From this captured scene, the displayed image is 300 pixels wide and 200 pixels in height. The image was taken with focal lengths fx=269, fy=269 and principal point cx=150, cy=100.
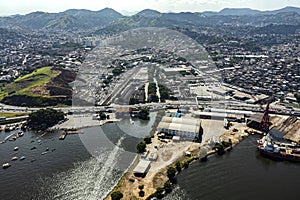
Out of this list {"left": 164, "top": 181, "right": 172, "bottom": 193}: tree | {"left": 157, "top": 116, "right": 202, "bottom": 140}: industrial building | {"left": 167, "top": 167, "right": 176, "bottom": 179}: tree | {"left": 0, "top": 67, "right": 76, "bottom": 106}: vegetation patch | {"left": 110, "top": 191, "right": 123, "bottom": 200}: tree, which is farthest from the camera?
{"left": 0, "top": 67, "right": 76, "bottom": 106}: vegetation patch

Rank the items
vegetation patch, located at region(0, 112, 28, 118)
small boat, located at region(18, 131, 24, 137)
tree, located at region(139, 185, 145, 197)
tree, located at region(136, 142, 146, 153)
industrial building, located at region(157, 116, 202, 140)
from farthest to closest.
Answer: vegetation patch, located at region(0, 112, 28, 118), small boat, located at region(18, 131, 24, 137), industrial building, located at region(157, 116, 202, 140), tree, located at region(136, 142, 146, 153), tree, located at region(139, 185, 145, 197)

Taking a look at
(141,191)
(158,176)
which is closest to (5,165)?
(141,191)

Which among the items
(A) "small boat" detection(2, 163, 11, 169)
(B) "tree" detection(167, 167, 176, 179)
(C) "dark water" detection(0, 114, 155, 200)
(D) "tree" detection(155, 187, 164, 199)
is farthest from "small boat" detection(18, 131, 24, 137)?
(D) "tree" detection(155, 187, 164, 199)

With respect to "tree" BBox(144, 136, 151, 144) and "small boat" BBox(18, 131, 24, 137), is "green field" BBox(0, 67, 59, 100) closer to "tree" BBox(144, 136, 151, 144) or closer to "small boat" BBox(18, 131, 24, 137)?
"small boat" BBox(18, 131, 24, 137)

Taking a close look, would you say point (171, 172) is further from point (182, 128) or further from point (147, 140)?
point (182, 128)

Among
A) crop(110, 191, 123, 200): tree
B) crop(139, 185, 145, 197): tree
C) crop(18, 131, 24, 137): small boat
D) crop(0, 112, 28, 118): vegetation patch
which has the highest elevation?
crop(110, 191, 123, 200): tree

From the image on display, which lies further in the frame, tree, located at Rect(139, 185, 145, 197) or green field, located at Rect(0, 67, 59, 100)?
green field, located at Rect(0, 67, 59, 100)
